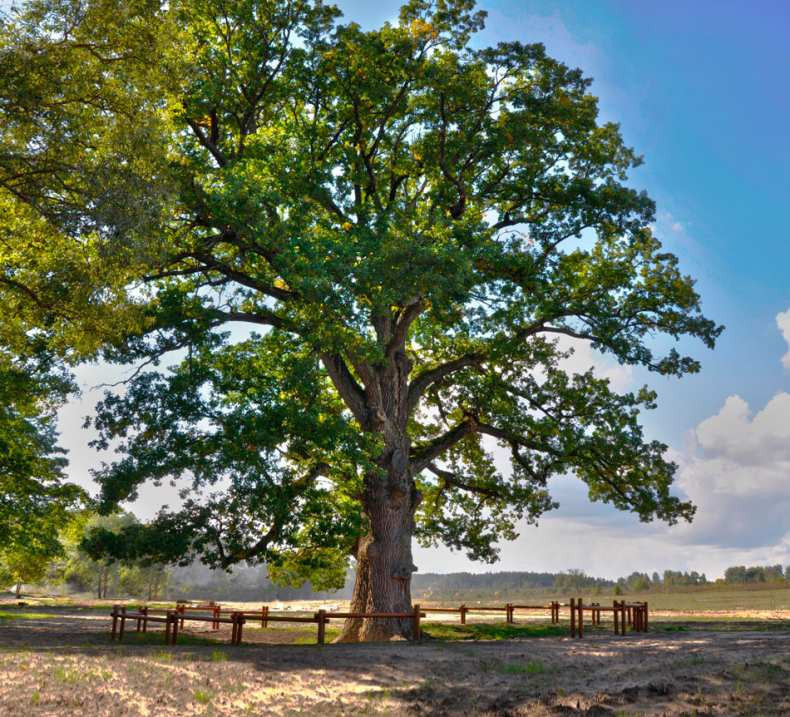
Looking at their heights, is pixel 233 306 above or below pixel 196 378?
above

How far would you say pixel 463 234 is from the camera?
827 inches

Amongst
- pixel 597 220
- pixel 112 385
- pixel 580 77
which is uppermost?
pixel 580 77

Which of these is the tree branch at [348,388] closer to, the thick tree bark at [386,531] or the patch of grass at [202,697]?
the thick tree bark at [386,531]

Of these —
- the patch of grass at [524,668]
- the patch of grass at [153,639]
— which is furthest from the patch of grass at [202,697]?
the patch of grass at [153,639]

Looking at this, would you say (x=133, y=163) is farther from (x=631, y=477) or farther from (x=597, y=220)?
(x=631, y=477)

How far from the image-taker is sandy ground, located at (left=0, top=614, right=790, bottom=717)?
37.3ft

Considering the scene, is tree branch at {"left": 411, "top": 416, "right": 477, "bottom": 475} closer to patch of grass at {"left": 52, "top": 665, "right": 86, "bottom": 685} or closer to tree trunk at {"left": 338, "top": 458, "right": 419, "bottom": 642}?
tree trunk at {"left": 338, "top": 458, "right": 419, "bottom": 642}

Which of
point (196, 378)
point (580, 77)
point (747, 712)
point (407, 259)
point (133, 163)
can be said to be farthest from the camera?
point (580, 77)

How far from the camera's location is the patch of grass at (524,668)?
47.2 ft

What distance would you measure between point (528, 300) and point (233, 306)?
942 cm

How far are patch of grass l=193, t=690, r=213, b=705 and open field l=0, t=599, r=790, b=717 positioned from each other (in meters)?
0.03

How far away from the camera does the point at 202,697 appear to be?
1198 centimetres

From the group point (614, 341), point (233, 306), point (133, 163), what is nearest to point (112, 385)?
point (233, 306)

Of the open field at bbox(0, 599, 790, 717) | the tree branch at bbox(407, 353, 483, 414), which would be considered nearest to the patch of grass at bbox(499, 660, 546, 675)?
the open field at bbox(0, 599, 790, 717)
